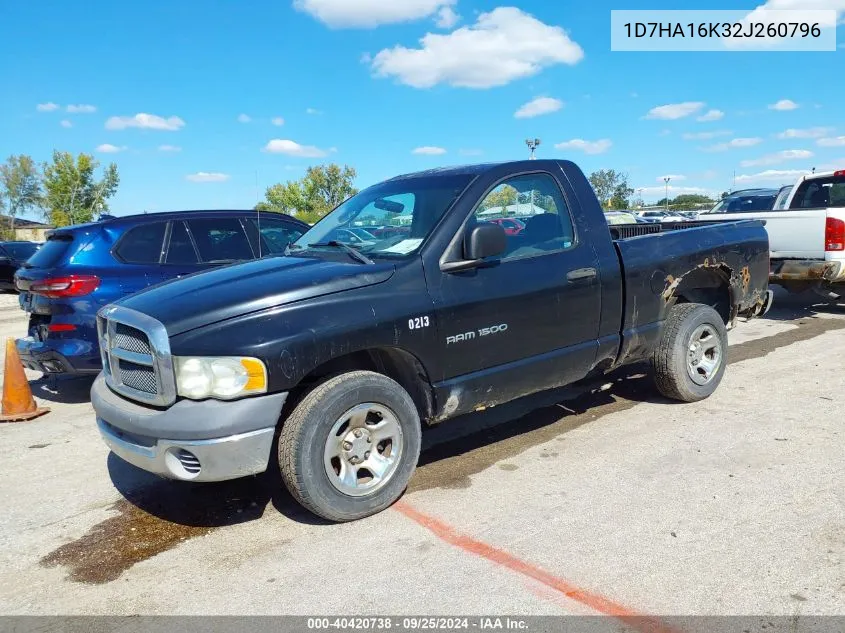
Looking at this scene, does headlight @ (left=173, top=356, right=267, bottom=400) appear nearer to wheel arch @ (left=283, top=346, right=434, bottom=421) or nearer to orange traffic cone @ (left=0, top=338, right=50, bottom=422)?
wheel arch @ (left=283, top=346, right=434, bottom=421)

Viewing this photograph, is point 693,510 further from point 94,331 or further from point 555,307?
point 94,331

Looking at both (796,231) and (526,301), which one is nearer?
(526,301)

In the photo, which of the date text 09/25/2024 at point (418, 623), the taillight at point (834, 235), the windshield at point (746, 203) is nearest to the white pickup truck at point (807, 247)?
the taillight at point (834, 235)

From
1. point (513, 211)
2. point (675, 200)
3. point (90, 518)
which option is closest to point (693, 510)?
point (513, 211)

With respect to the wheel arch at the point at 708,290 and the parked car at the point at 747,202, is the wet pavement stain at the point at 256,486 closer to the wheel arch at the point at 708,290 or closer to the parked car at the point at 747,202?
the wheel arch at the point at 708,290

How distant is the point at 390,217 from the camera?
4328 millimetres

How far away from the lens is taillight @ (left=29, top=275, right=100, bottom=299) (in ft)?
18.5

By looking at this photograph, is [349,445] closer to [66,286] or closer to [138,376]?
[138,376]

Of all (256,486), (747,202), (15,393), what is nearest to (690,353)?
(256,486)

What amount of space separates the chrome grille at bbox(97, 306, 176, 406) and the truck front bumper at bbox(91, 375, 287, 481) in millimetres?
108

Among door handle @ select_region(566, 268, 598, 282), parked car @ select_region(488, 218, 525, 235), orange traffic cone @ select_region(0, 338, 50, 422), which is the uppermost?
parked car @ select_region(488, 218, 525, 235)

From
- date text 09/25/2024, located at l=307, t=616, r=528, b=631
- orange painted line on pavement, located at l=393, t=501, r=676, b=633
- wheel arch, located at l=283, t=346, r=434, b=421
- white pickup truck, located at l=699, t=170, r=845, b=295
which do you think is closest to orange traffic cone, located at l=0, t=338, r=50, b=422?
wheel arch, located at l=283, t=346, r=434, b=421

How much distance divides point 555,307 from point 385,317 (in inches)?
51.1

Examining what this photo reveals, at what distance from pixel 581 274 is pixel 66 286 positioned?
4.40 m
